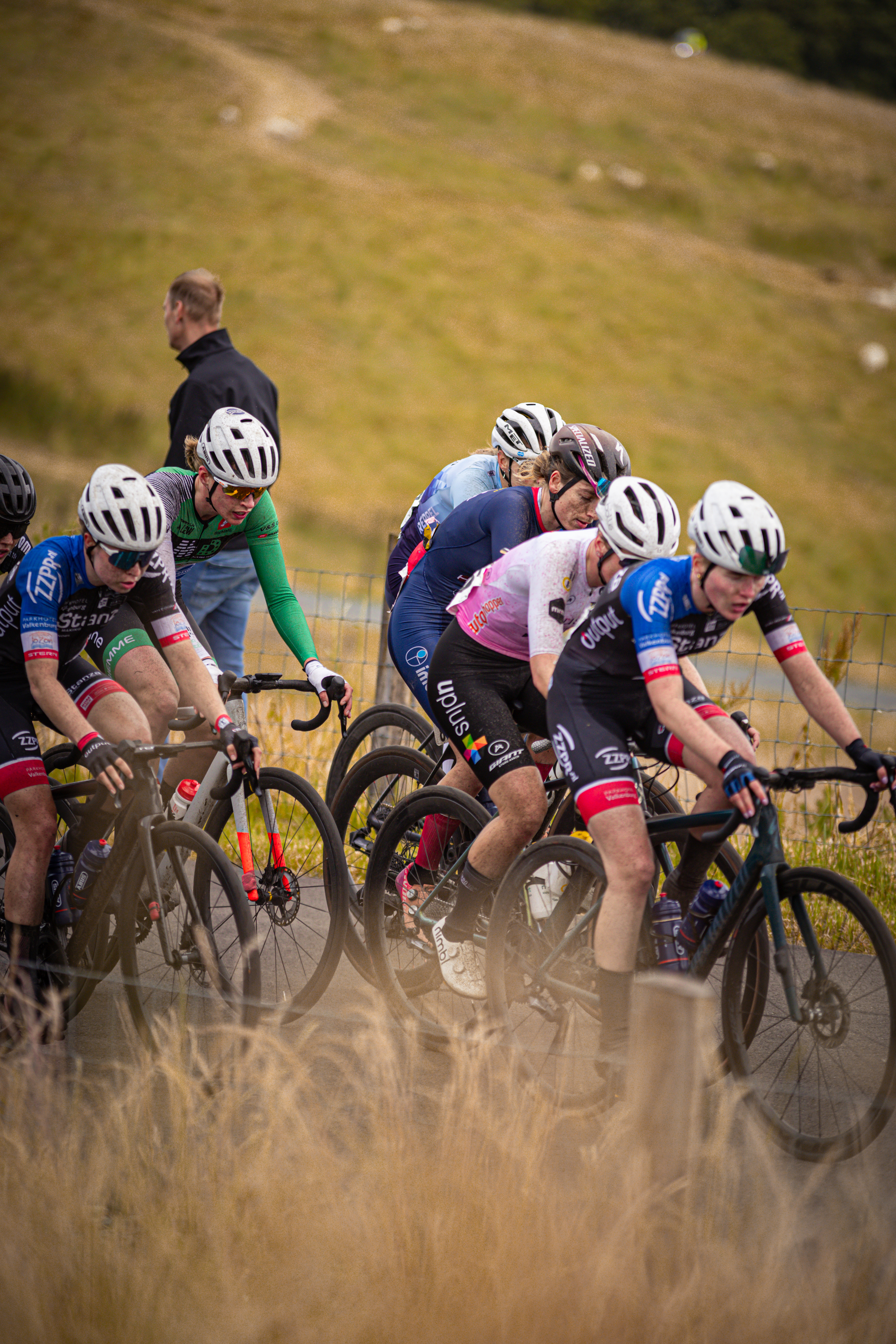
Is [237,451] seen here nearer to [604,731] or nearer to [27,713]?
[27,713]

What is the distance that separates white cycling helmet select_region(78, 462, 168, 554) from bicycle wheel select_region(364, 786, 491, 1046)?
1.38 metres

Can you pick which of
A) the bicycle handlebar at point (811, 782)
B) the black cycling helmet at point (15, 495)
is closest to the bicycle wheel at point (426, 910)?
the bicycle handlebar at point (811, 782)

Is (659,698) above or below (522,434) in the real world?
below

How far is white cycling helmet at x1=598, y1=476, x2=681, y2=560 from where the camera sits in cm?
422

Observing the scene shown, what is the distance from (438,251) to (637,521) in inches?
1776

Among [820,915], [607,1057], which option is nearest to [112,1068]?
[607,1057]

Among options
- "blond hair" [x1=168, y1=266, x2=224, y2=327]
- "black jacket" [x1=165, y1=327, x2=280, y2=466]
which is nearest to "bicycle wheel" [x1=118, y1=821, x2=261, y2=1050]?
"black jacket" [x1=165, y1=327, x2=280, y2=466]

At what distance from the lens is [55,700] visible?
4.36 meters

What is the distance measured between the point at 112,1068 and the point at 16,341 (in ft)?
114

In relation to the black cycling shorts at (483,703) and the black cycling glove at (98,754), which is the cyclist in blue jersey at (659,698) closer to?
the black cycling shorts at (483,703)

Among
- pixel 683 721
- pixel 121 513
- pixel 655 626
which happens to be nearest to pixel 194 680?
Answer: pixel 121 513

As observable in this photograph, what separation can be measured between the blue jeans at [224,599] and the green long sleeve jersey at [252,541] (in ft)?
3.22

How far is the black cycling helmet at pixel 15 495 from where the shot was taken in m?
4.84

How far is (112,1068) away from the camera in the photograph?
4.26 meters
